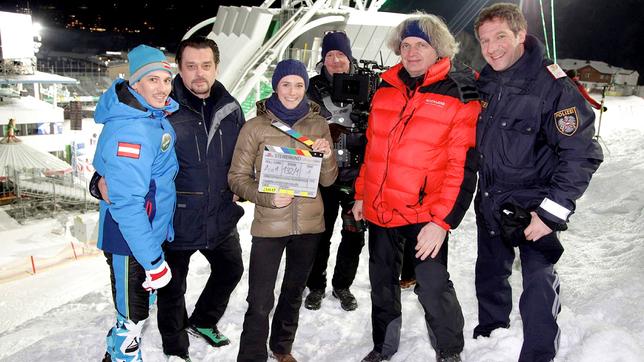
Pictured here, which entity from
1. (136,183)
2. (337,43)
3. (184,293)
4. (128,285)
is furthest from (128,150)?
(337,43)

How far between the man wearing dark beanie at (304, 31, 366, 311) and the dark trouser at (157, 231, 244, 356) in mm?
967

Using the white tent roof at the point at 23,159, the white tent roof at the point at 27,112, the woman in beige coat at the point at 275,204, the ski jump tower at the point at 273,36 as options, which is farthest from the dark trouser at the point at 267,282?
the white tent roof at the point at 27,112

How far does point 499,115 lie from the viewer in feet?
9.99

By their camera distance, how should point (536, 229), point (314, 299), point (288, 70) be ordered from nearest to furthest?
1. point (536, 229)
2. point (288, 70)
3. point (314, 299)

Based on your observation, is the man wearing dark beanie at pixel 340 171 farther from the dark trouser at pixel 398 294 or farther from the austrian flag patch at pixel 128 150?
the austrian flag patch at pixel 128 150

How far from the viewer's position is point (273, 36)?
68.1ft

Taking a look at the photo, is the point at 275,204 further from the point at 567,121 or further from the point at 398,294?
the point at 567,121

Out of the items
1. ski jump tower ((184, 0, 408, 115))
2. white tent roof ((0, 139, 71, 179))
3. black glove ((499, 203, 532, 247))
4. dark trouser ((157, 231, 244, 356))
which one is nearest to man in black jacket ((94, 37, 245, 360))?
dark trouser ((157, 231, 244, 356))

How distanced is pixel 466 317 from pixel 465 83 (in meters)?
2.21

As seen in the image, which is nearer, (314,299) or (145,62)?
(145,62)

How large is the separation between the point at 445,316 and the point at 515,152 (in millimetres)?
1236

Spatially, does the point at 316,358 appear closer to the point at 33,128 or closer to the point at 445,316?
the point at 445,316

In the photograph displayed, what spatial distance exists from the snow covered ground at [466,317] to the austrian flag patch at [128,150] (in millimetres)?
1793

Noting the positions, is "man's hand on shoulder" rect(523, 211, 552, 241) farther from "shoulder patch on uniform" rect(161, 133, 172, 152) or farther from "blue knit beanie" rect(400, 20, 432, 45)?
"shoulder patch on uniform" rect(161, 133, 172, 152)
